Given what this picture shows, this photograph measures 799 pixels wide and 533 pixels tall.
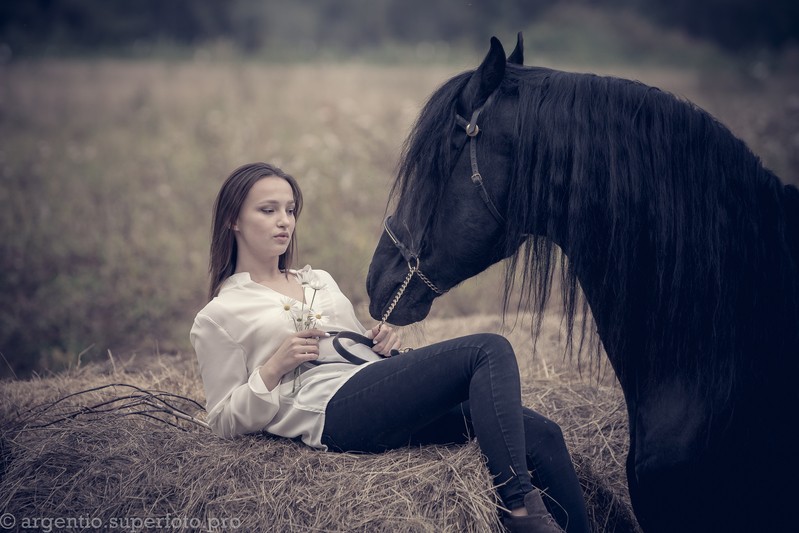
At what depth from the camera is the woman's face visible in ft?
8.07

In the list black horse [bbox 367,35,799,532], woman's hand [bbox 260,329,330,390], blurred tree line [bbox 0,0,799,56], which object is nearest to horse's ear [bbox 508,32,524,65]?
black horse [bbox 367,35,799,532]

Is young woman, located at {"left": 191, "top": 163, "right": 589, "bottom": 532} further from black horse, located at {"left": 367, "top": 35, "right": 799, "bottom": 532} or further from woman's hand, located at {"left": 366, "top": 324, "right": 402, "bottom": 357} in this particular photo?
black horse, located at {"left": 367, "top": 35, "right": 799, "bottom": 532}

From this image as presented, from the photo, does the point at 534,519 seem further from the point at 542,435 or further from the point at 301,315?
the point at 301,315

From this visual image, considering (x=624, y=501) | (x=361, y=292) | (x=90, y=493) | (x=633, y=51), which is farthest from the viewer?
(x=633, y=51)

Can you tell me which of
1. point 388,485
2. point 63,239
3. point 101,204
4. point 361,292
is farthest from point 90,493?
point 101,204

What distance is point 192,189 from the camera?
8023 millimetres

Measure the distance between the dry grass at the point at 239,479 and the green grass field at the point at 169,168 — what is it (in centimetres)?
176

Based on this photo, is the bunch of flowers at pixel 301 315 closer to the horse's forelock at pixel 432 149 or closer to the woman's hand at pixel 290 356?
the woman's hand at pixel 290 356

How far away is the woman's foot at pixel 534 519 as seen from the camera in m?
1.90

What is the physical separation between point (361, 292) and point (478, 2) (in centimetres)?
1464

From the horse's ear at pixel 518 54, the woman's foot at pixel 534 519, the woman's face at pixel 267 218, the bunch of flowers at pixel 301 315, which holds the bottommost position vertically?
the woman's foot at pixel 534 519

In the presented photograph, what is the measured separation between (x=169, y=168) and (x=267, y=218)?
6.58 metres

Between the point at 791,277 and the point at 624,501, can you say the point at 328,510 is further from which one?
the point at 791,277

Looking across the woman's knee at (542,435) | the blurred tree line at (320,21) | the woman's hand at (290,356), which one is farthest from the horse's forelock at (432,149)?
the blurred tree line at (320,21)
